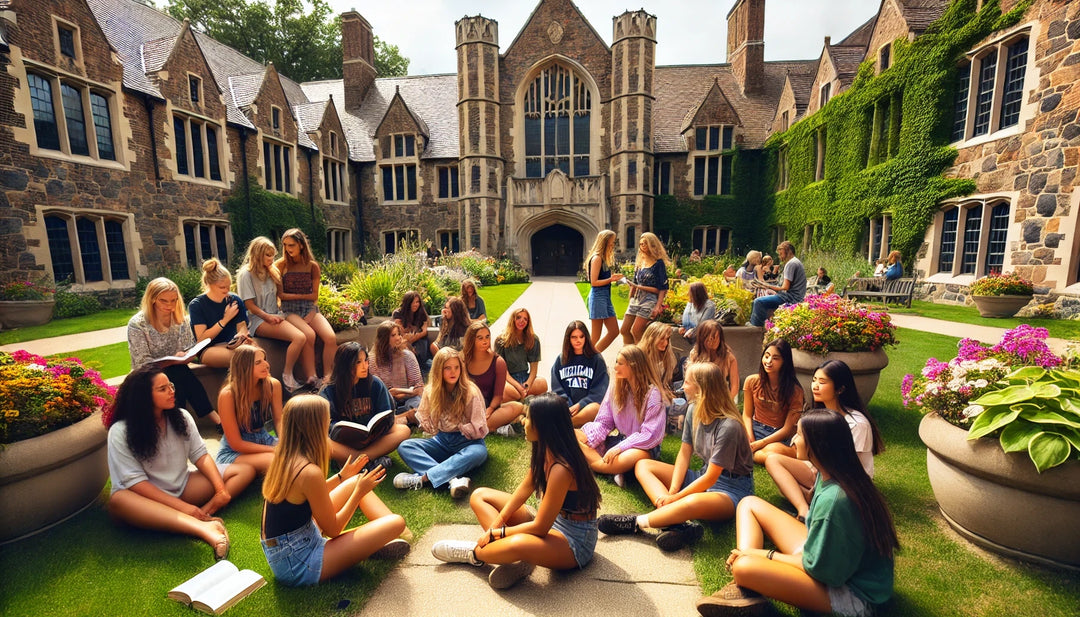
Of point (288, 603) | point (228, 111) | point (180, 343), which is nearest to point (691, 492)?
point (288, 603)

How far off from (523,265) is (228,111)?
42.9 feet

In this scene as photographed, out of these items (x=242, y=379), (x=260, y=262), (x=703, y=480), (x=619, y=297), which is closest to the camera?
(x=703, y=480)

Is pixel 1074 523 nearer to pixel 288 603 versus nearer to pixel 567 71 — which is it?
pixel 288 603

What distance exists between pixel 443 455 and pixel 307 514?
5.57ft

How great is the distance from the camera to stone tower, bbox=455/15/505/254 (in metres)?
22.5

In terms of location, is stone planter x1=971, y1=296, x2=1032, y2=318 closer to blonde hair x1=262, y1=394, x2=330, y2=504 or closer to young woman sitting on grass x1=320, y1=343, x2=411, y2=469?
young woman sitting on grass x1=320, y1=343, x2=411, y2=469

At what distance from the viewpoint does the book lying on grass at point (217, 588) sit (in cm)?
254

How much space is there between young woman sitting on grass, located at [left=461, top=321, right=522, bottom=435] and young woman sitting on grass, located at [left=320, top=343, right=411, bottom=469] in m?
0.89

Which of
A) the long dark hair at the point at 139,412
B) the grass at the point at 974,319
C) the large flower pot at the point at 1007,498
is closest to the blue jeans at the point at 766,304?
the large flower pot at the point at 1007,498

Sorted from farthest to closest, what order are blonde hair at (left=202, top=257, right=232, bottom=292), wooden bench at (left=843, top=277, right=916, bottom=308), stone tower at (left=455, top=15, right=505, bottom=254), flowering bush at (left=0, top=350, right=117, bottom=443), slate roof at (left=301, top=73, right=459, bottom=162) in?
slate roof at (left=301, top=73, right=459, bottom=162) → stone tower at (left=455, top=15, right=505, bottom=254) → wooden bench at (left=843, top=277, right=916, bottom=308) → blonde hair at (left=202, top=257, right=232, bottom=292) → flowering bush at (left=0, top=350, right=117, bottom=443)

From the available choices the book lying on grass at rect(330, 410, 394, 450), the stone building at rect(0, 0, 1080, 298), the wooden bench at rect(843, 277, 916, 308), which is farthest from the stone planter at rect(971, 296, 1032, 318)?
the book lying on grass at rect(330, 410, 394, 450)

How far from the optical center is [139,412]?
3.14 metres

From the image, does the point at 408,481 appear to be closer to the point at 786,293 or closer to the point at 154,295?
the point at 154,295

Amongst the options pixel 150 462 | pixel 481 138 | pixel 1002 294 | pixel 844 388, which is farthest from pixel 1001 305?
pixel 481 138
